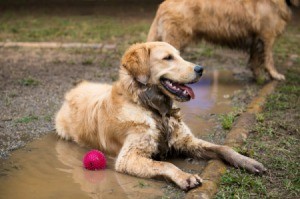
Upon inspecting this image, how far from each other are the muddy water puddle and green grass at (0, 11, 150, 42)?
552cm

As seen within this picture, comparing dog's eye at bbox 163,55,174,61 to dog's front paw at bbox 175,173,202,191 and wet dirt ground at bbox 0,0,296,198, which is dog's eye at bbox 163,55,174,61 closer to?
wet dirt ground at bbox 0,0,296,198

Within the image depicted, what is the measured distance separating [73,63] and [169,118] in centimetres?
440

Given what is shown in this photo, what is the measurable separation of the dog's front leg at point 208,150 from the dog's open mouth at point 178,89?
405 millimetres

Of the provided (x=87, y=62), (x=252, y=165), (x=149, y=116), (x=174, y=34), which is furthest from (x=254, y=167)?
(x=87, y=62)

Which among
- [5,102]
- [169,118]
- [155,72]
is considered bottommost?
[5,102]

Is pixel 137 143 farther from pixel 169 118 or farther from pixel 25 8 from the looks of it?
pixel 25 8

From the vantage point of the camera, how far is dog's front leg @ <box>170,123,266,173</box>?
13.7 feet

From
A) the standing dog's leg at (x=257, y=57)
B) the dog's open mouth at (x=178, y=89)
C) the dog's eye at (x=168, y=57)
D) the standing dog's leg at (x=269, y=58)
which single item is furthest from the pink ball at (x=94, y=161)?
the standing dog's leg at (x=269, y=58)

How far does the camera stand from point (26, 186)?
405 centimetres

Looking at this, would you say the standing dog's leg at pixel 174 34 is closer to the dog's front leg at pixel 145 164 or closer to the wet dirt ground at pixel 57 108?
the wet dirt ground at pixel 57 108

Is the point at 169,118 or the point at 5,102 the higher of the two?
the point at 169,118

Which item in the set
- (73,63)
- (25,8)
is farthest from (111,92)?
(25,8)

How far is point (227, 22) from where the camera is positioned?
24.8ft

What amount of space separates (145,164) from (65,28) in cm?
788
